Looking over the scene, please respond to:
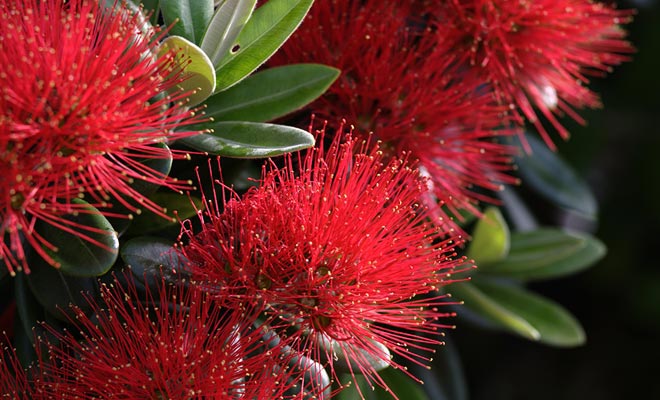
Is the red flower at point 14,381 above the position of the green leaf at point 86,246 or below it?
below

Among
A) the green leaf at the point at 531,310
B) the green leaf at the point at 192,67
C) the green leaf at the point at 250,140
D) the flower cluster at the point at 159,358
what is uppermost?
the green leaf at the point at 192,67

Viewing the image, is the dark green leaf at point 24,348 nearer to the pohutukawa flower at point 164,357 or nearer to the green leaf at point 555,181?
the pohutukawa flower at point 164,357

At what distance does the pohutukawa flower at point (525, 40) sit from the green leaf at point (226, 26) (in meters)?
0.29

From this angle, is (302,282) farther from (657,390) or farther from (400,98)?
(657,390)

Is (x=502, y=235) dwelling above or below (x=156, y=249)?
below

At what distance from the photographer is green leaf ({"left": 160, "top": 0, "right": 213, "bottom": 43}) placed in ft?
2.86

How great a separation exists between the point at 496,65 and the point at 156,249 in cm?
53

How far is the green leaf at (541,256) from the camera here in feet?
4.45

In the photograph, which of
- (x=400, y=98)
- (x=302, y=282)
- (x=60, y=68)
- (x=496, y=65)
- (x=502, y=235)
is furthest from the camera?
(x=502, y=235)

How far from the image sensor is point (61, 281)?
857mm

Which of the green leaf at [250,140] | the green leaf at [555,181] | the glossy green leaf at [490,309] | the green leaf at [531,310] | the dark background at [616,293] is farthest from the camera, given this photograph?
the dark background at [616,293]

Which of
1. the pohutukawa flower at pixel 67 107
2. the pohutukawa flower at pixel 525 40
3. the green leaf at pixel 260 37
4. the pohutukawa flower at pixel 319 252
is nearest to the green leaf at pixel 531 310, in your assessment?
the pohutukawa flower at pixel 525 40

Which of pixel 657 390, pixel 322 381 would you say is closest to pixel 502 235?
pixel 322 381

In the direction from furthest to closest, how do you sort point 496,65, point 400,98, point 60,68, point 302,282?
point 496,65 → point 400,98 → point 302,282 → point 60,68
